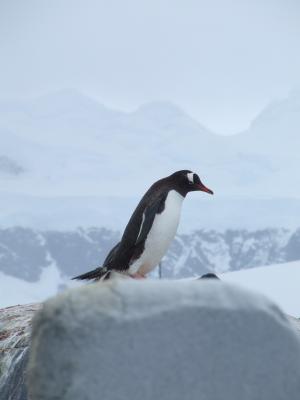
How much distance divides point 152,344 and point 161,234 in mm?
5237

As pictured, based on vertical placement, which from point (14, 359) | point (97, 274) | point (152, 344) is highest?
point (152, 344)

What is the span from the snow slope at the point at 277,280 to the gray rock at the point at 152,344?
11.6m

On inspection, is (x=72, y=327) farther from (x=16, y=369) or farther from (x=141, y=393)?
(x=16, y=369)

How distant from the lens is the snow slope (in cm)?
1642

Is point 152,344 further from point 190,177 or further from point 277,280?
point 277,280

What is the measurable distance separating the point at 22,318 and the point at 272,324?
5.21 metres

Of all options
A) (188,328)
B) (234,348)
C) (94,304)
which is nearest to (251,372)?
(234,348)

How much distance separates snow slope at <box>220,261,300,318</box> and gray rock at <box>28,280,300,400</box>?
11.6 m

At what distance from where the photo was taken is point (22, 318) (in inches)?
335

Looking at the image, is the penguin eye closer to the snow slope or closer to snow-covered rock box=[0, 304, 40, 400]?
snow-covered rock box=[0, 304, 40, 400]

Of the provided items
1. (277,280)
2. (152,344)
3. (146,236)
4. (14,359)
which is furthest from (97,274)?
(277,280)

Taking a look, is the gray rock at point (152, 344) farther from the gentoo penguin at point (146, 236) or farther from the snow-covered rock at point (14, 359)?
the gentoo penguin at point (146, 236)

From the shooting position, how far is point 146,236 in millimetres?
8742

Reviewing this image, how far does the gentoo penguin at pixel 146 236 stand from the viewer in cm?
872
